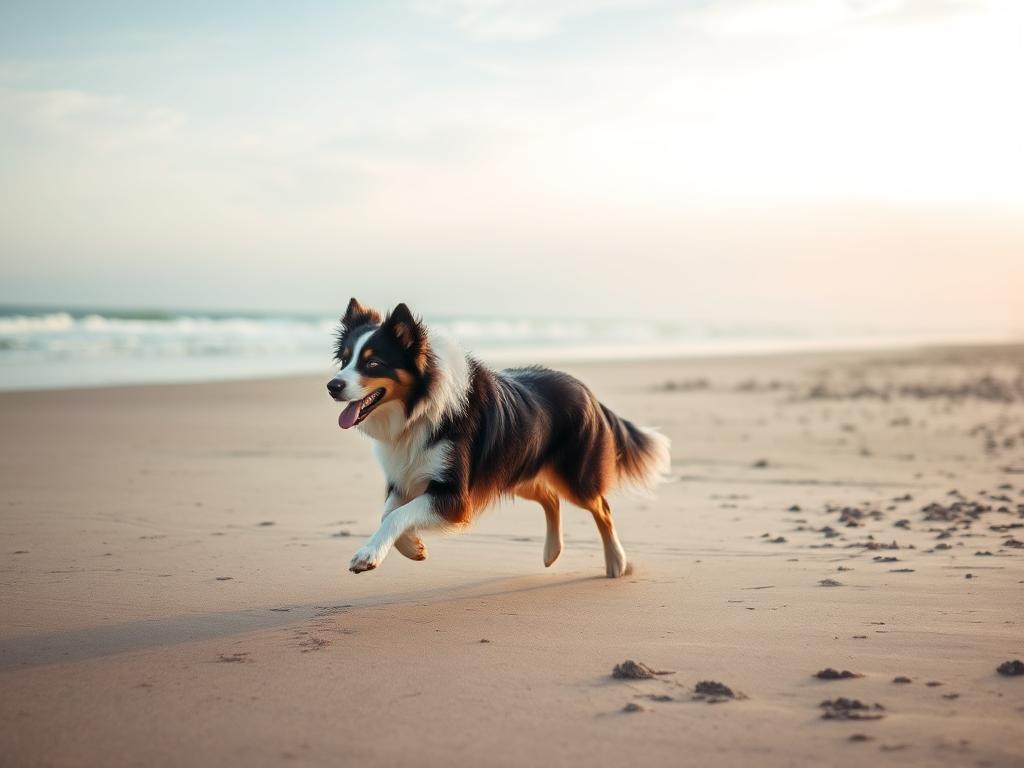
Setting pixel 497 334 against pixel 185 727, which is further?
pixel 497 334

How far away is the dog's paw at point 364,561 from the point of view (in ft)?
16.2

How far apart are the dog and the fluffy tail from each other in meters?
0.44

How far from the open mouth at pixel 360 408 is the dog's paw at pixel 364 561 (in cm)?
74

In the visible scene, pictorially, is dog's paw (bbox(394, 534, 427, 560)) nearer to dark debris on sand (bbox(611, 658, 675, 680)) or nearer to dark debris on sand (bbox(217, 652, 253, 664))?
dark debris on sand (bbox(217, 652, 253, 664))

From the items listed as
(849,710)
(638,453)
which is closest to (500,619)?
(849,710)

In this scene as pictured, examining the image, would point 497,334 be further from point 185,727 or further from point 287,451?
point 185,727

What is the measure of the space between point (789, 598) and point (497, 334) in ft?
152

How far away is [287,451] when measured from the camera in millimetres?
11148

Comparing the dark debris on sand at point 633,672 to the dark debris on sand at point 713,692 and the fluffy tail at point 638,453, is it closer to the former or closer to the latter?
the dark debris on sand at point 713,692

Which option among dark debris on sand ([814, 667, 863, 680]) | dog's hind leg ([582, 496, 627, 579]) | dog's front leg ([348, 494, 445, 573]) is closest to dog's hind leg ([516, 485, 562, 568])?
dog's hind leg ([582, 496, 627, 579])

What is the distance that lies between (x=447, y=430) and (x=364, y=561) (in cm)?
91

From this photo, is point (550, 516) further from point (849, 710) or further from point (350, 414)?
point (849, 710)

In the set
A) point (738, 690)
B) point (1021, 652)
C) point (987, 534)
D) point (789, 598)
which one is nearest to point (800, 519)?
point (987, 534)

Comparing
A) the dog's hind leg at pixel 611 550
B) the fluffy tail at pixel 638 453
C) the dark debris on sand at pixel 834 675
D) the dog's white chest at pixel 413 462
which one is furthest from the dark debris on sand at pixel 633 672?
the fluffy tail at pixel 638 453
